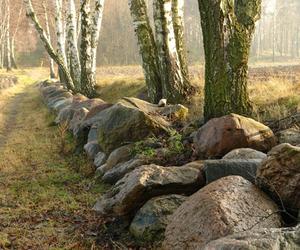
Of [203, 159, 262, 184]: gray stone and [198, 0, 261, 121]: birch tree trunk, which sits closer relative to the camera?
[203, 159, 262, 184]: gray stone

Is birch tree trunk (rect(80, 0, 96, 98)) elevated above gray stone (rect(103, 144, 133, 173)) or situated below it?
above

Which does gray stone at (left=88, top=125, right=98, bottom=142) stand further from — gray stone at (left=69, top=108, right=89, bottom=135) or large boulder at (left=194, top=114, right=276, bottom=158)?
large boulder at (left=194, top=114, right=276, bottom=158)

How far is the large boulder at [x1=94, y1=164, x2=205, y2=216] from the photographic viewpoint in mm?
5593

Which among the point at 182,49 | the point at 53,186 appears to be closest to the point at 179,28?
the point at 182,49

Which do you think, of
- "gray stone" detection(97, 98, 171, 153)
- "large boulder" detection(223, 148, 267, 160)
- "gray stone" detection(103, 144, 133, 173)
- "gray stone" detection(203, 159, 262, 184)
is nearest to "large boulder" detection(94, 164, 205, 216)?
"gray stone" detection(203, 159, 262, 184)

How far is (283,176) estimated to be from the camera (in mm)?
4629

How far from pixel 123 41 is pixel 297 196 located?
62.3m

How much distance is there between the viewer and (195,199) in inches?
177

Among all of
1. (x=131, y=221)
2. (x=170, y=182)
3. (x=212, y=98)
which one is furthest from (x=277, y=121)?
(x=131, y=221)

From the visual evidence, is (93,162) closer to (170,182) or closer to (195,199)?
(170,182)

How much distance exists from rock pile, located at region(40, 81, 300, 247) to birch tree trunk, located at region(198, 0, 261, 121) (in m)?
0.88

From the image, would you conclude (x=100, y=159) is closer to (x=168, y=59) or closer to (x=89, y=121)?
(x=89, y=121)

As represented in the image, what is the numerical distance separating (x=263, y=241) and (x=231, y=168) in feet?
7.51

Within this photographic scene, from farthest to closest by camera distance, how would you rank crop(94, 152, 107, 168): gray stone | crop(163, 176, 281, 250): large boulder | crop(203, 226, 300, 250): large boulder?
crop(94, 152, 107, 168): gray stone < crop(163, 176, 281, 250): large boulder < crop(203, 226, 300, 250): large boulder
